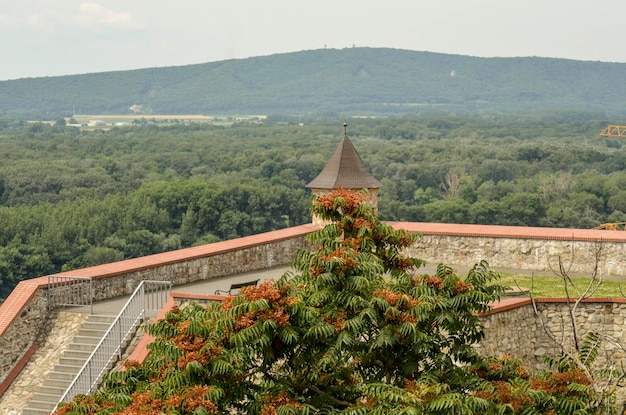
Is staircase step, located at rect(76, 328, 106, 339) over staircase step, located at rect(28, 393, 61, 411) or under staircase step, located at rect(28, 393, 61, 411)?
over

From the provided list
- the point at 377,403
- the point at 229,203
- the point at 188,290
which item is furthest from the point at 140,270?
the point at 229,203

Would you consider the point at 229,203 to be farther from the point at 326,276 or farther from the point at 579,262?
the point at 326,276

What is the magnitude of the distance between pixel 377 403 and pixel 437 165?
101117 millimetres

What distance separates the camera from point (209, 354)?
30.2 ft

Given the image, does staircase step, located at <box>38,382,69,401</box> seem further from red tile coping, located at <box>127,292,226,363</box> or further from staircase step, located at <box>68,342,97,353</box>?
red tile coping, located at <box>127,292,226,363</box>

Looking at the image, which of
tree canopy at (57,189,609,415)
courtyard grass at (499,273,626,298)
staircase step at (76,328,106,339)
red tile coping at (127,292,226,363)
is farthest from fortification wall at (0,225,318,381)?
tree canopy at (57,189,609,415)

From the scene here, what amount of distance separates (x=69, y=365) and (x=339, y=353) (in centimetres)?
551

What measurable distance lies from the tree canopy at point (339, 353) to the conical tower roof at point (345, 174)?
864 cm

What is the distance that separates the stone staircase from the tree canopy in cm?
373

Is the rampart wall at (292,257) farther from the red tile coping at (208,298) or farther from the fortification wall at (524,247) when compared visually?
the red tile coping at (208,298)

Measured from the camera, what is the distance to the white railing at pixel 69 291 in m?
15.0

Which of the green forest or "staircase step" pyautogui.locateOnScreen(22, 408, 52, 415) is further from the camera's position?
the green forest

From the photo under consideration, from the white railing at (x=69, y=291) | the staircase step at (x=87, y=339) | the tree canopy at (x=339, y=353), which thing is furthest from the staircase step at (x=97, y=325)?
the tree canopy at (x=339, y=353)

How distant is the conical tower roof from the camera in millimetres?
19469
